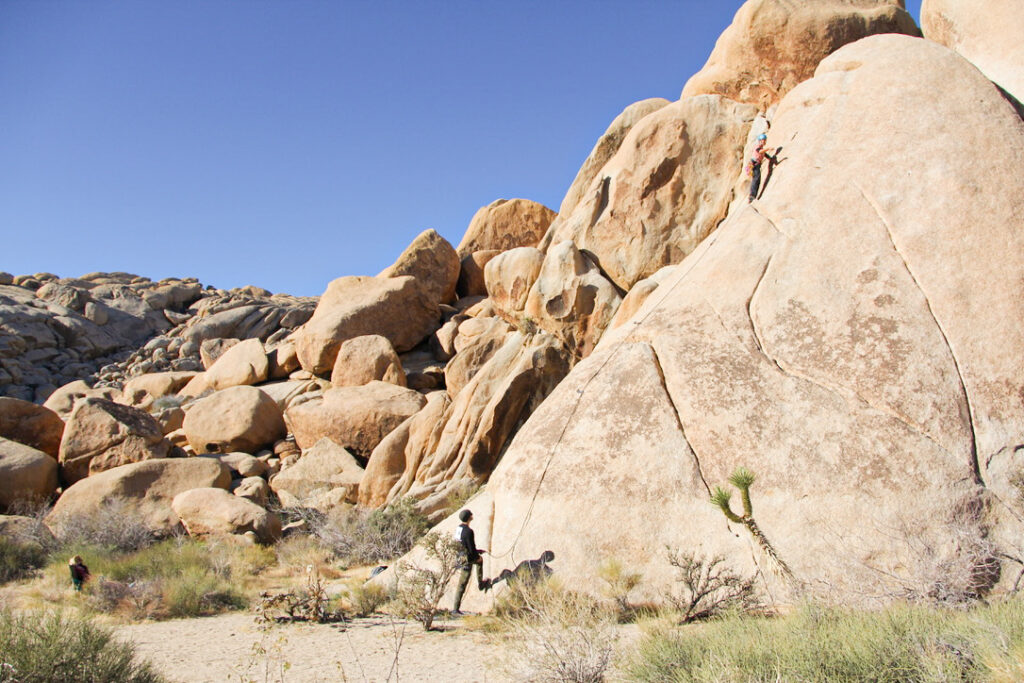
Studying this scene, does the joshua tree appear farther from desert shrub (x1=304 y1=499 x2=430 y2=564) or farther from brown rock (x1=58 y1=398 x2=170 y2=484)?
brown rock (x1=58 y1=398 x2=170 y2=484)

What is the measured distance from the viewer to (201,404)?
2186cm

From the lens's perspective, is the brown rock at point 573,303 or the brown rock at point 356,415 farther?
the brown rock at point 356,415

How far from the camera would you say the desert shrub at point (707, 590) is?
7441 millimetres

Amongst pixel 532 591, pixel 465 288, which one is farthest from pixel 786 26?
pixel 465 288

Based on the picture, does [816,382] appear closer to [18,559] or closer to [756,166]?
[756,166]

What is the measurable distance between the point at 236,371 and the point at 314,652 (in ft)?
63.7

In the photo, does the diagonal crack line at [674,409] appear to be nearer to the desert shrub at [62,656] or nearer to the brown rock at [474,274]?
the desert shrub at [62,656]

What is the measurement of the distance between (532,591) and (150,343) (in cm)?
3480

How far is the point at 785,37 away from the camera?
15.1 metres

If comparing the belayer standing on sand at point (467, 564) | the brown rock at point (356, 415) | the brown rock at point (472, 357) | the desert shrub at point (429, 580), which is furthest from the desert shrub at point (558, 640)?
the brown rock at point (356, 415)

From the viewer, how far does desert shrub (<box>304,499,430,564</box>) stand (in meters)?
13.7

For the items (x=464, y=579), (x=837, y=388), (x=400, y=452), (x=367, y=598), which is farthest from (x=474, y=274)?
(x=837, y=388)

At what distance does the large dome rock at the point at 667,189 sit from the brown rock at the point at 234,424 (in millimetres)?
10864

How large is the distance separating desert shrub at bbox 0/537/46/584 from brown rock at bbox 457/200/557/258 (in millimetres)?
18133
